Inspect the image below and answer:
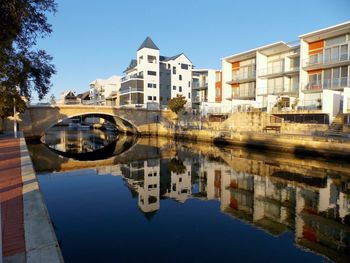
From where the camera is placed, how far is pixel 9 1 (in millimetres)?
5422

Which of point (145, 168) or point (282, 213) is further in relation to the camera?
point (145, 168)

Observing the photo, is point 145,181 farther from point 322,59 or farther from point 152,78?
point 152,78

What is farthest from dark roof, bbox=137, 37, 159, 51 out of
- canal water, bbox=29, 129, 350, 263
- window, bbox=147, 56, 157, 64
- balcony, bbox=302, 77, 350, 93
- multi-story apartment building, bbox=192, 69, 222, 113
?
canal water, bbox=29, 129, 350, 263

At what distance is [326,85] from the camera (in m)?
34.5

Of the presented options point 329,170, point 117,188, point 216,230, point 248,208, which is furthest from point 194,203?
point 329,170

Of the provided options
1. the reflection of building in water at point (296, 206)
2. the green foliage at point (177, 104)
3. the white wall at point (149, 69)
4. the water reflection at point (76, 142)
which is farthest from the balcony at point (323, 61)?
the white wall at point (149, 69)

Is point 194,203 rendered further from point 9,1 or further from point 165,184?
point 9,1

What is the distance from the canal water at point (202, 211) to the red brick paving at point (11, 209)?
5.70 feet

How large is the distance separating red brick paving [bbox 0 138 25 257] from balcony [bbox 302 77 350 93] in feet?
109

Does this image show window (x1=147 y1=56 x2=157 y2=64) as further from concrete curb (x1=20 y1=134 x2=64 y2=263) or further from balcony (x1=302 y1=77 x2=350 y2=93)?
concrete curb (x1=20 y1=134 x2=64 y2=263)

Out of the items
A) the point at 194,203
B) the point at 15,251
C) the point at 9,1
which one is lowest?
the point at 194,203

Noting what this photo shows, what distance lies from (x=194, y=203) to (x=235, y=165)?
29.8 ft

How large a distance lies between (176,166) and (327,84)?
2373 centimetres

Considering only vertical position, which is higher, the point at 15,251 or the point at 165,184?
the point at 15,251
